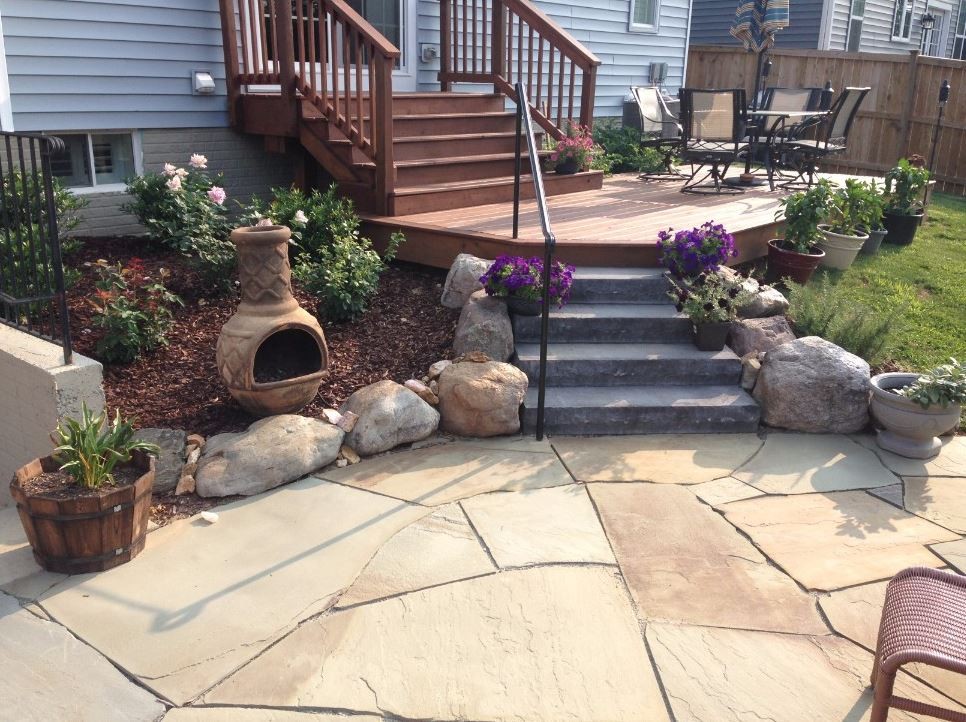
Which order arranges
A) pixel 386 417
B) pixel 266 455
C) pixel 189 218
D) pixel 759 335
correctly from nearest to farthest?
pixel 266 455, pixel 386 417, pixel 759 335, pixel 189 218

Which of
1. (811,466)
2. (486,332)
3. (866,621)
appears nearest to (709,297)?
(811,466)

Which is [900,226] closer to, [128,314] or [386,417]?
[386,417]

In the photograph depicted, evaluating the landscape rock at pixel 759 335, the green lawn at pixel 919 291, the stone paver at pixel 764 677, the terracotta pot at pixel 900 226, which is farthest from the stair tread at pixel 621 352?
the terracotta pot at pixel 900 226

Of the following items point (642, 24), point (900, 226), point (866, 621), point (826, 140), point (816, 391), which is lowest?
point (866, 621)

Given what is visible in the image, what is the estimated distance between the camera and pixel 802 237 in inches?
228

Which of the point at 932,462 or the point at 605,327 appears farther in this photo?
the point at 605,327

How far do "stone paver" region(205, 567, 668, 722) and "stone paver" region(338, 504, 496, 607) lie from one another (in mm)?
68

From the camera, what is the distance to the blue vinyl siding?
18.2 feet

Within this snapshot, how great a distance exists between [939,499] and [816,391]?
0.82m

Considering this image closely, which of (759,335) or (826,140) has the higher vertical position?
(826,140)

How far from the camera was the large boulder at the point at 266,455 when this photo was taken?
352 centimetres

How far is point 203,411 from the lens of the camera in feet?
13.2

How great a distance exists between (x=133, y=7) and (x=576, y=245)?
367 centimetres

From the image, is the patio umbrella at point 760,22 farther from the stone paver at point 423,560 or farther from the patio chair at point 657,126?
the stone paver at point 423,560
